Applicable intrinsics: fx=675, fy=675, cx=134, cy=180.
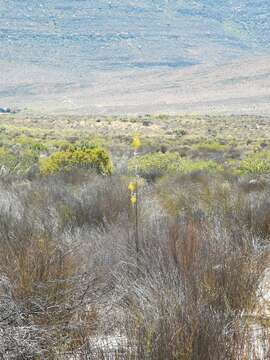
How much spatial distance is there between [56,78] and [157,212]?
436 feet

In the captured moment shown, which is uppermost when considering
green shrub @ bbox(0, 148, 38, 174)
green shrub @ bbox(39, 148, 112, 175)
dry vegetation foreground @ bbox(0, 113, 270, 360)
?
dry vegetation foreground @ bbox(0, 113, 270, 360)

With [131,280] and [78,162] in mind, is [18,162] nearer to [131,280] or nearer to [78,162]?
[78,162]

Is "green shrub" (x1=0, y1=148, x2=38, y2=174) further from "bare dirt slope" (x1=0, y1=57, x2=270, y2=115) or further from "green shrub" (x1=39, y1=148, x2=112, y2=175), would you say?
"bare dirt slope" (x1=0, y1=57, x2=270, y2=115)

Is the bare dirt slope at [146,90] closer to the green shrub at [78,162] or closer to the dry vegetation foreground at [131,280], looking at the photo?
the green shrub at [78,162]

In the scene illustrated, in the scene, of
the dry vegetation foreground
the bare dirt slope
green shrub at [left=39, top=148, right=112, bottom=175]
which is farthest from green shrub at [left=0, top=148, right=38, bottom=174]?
the bare dirt slope

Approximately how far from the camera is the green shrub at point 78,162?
50.2ft

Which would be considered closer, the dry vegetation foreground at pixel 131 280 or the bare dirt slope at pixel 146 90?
the dry vegetation foreground at pixel 131 280

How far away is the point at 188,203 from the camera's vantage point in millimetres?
9664

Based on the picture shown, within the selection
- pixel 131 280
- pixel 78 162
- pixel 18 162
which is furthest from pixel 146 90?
pixel 131 280

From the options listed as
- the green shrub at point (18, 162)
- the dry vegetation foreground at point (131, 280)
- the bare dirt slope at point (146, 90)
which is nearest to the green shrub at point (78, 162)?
the green shrub at point (18, 162)

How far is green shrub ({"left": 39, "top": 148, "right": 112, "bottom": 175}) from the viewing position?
50.2 feet

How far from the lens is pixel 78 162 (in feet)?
51.5

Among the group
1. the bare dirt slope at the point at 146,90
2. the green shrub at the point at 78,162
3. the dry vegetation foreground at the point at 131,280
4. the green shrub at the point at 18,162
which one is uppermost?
the dry vegetation foreground at the point at 131,280

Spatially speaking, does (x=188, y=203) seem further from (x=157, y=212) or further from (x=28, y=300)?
(x=28, y=300)
